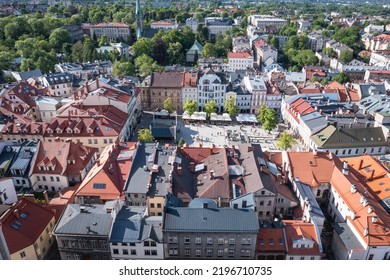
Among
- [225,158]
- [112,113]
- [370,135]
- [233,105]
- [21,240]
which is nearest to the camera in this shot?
[21,240]

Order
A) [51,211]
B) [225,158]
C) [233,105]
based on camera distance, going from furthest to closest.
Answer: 1. [233,105]
2. [225,158]
3. [51,211]

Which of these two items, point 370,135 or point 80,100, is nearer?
point 370,135

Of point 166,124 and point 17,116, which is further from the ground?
point 17,116

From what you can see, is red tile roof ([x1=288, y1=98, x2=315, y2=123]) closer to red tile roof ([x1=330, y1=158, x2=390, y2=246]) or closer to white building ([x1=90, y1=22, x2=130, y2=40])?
red tile roof ([x1=330, y1=158, x2=390, y2=246])

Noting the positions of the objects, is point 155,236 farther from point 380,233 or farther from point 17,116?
point 17,116

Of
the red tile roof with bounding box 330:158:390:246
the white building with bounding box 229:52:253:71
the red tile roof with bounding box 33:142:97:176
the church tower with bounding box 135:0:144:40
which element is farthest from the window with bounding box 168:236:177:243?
the church tower with bounding box 135:0:144:40

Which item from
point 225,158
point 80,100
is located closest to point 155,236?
point 225,158

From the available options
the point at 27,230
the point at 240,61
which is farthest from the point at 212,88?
the point at 27,230

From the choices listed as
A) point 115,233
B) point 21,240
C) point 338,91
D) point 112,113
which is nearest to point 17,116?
point 112,113
